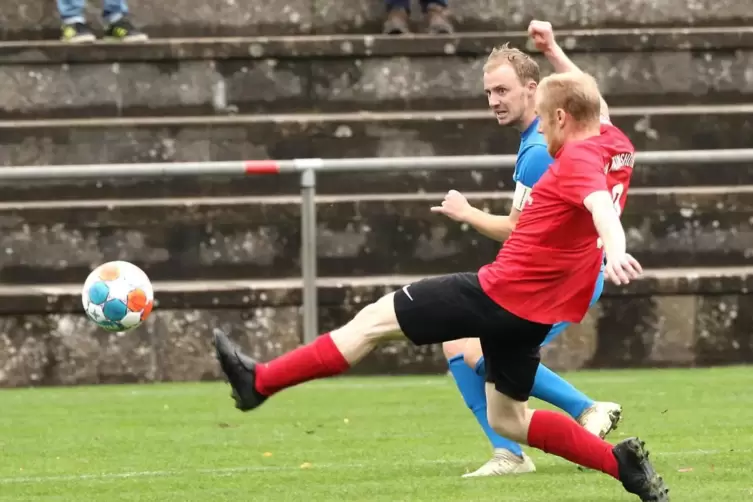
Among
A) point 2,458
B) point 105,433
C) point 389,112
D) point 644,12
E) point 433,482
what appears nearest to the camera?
point 433,482

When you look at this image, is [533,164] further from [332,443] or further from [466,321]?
[332,443]

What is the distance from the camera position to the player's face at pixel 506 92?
643cm

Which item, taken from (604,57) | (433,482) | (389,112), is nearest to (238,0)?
(389,112)

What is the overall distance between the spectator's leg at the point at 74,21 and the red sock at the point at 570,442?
7704 millimetres

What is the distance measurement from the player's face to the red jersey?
90 centimetres

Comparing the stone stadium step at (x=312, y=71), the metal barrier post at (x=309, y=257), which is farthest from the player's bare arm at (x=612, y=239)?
the stone stadium step at (x=312, y=71)

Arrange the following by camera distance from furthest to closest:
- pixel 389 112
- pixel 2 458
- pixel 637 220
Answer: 1. pixel 389 112
2. pixel 637 220
3. pixel 2 458

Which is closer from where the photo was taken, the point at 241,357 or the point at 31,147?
the point at 241,357

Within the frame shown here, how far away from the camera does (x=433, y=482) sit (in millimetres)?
6285

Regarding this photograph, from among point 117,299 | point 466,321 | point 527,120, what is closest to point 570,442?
point 466,321

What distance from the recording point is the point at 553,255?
18.0 feet

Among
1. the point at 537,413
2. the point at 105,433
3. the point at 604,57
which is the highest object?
the point at 604,57

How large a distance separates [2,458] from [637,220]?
5532 mm

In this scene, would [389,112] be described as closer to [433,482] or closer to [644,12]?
[644,12]
